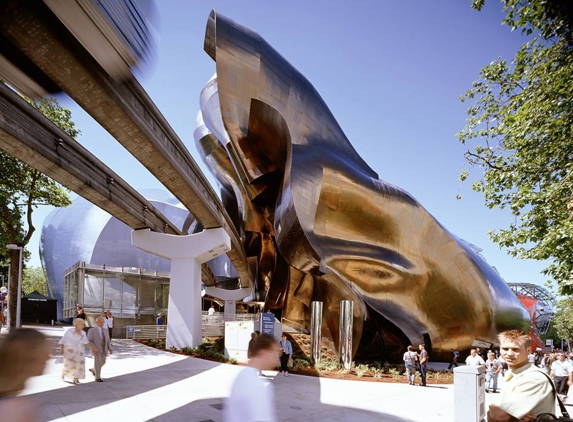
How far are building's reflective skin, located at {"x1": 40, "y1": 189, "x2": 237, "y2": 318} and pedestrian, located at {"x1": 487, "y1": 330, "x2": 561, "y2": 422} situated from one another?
37992 mm

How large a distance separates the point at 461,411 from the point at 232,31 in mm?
13452

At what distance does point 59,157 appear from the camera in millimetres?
11125

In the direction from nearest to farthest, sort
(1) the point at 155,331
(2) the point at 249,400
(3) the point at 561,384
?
(2) the point at 249,400 < (3) the point at 561,384 < (1) the point at 155,331

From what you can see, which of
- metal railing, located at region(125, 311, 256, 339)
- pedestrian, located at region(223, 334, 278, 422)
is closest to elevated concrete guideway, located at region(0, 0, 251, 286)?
pedestrian, located at region(223, 334, 278, 422)

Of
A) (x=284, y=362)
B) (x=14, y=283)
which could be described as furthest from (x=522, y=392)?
(x=14, y=283)

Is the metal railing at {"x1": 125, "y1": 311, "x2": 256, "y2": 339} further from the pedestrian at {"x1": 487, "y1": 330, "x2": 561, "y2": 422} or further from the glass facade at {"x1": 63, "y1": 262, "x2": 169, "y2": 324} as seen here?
the pedestrian at {"x1": 487, "y1": 330, "x2": 561, "y2": 422}

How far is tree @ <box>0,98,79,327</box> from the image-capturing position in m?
21.0

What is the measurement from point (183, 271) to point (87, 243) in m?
30.9

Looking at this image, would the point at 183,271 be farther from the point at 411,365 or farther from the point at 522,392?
the point at 522,392

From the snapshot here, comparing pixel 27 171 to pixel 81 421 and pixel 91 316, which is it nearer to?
pixel 91 316

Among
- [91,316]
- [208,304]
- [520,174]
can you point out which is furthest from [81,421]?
[208,304]

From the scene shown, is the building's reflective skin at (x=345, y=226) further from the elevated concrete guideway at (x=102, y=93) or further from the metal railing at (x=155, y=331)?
the metal railing at (x=155, y=331)

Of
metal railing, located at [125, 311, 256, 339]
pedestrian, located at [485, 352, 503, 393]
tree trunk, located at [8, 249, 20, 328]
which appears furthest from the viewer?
metal railing, located at [125, 311, 256, 339]

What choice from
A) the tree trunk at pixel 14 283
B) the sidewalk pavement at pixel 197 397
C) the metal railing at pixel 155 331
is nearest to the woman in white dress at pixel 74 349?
the sidewalk pavement at pixel 197 397
